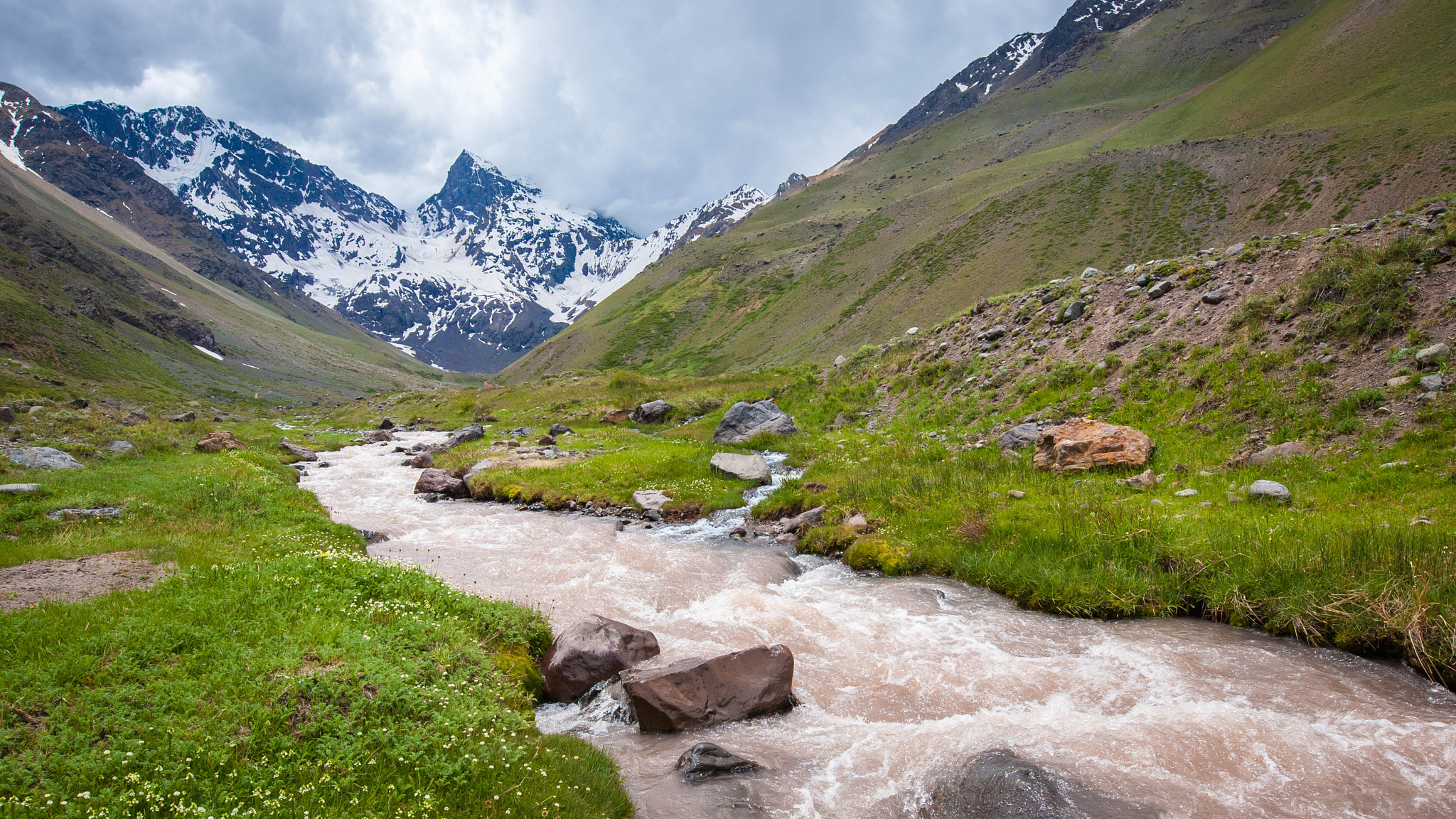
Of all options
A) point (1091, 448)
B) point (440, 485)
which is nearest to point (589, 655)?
point (1091, 448)

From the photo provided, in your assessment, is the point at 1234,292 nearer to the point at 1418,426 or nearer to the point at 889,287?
the point at 1418,426

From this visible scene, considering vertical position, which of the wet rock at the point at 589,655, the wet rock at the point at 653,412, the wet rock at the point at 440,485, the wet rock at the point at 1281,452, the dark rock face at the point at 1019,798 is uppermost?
the wet rock at the point at 653,412

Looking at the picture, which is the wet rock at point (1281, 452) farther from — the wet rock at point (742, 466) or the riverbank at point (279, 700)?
the riverbank at point (279, 700)

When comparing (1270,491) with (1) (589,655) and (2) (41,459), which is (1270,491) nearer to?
(1) (589,655)

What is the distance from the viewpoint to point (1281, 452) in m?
13.3

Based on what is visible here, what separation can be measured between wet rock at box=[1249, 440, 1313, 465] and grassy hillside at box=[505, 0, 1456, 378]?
5754 centimetres

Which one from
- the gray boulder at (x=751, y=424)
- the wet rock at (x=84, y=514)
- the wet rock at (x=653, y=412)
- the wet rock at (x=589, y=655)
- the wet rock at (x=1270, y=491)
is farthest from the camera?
the wet rock at (x=653, y=412)

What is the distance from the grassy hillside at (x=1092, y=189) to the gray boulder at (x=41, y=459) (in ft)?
206

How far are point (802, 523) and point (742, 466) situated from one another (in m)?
6.31

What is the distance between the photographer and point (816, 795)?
641cm

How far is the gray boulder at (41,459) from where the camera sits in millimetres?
18922

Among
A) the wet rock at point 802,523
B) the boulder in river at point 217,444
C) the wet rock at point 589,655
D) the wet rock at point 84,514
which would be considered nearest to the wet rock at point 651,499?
the wet rock at point 802,523

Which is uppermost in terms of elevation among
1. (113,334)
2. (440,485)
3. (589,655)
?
(113,334)

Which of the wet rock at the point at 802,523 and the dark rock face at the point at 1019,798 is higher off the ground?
the wet rock at the point at 802,523
